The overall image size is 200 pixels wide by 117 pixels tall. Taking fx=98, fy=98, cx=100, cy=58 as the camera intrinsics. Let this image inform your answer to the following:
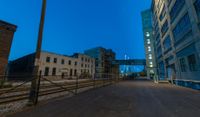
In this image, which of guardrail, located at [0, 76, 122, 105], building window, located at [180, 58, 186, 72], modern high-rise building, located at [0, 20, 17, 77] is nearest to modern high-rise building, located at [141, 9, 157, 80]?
building window, located at [180, 58, 186, 72]

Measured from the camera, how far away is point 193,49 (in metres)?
11.4

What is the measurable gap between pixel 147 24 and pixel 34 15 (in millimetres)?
156826

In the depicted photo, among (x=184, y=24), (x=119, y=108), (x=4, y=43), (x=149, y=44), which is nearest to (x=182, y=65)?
(x=184, y=24)

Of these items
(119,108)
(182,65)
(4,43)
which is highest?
(4,43)

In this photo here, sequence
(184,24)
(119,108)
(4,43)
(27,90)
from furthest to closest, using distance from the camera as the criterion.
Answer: (4,43) → (184,24) → (27,90) → (119,108)

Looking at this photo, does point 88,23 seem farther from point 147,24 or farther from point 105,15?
point 147,24

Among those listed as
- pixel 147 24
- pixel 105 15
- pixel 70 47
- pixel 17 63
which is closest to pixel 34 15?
pixel 70 47

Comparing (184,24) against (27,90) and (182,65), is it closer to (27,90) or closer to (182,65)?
(182,65)

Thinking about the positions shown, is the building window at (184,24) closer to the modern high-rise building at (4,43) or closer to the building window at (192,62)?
the building window at (192,62)

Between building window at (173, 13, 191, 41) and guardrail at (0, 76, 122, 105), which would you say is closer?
guardrail at (0, 76, 122, 105)

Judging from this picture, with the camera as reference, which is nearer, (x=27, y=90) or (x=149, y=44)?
(x=27, y=90)

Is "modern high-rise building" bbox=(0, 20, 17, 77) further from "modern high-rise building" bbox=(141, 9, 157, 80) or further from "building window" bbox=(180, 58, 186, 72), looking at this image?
"modern high-rise building" bbox=(141, 9, 157, 80)

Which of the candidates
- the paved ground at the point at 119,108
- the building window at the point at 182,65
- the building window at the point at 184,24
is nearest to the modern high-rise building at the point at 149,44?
the building window at the point at 182,65

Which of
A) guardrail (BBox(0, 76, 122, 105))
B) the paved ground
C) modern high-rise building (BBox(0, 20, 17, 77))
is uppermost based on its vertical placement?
modern high-rise building (BBox(0, 20, 17, 77))
